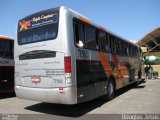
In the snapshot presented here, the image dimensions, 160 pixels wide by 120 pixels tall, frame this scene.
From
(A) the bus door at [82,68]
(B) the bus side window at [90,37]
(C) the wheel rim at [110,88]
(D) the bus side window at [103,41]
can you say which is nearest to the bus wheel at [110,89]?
(C) the wheel rim at [110,88]

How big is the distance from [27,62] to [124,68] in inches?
267

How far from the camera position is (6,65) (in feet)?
37.0

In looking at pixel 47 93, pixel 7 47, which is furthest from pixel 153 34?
pixel 47 93

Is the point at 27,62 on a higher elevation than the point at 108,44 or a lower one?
lower

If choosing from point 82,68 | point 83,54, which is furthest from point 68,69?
point 83,54

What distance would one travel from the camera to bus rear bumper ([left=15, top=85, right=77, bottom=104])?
6.97 meters

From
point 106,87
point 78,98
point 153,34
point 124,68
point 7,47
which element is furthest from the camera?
point 153,34

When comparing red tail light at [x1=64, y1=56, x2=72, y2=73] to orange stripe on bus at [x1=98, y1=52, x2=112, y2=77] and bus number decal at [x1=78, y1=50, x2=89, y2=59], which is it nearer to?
bus number decal at [x1=78, y1=50, x2=89, y2=59]

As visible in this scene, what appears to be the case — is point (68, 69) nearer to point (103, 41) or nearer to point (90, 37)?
point (90, 37)

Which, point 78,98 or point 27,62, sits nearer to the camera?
point 78,98

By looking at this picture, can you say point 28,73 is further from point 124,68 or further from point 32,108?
point 124,68

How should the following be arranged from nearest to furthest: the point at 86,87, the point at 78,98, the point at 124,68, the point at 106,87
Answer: the point at 78,98 < the point at 86,87 < the point at 106,87 < the point at 124,68

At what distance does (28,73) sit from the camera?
7977 millimetres

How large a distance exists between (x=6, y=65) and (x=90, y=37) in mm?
4776
